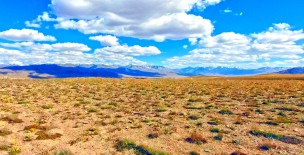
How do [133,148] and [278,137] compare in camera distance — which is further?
[278,137]

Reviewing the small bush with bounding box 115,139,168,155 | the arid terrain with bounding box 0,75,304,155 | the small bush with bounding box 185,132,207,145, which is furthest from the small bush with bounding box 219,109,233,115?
the small bush with bounding box 115,139,168,155

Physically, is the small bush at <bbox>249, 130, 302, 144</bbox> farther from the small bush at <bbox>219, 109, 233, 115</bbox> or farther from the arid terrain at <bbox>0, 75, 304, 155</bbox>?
the small bush at <bbox>219, 109, 233, 115</bbox>

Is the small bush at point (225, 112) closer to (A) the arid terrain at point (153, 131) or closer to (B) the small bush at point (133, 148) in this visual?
(A) the arid terrain at point (153, 131)

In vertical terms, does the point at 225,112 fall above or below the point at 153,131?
above

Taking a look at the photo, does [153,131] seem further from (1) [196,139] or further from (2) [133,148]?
(2) [133,148]

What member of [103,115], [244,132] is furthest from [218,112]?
[103,115]

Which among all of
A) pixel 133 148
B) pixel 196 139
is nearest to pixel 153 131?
pixel 196 139

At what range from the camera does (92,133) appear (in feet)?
62.1

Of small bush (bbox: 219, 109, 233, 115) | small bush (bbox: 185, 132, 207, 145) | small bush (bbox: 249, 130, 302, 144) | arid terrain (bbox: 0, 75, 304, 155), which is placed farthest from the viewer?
small bush (bbox: 219, 109, 233, 115)

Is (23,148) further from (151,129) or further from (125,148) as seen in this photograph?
(151,129)

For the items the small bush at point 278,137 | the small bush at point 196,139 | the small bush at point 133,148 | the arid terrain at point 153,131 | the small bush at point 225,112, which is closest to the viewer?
the small bush at point 133,148

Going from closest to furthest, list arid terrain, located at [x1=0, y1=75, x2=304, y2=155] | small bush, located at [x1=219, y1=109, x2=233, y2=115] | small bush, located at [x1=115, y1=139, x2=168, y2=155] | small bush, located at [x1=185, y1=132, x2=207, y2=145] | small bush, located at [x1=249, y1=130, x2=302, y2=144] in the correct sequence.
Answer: small bush, located at [x1=115, y1=139, x2=168, y2=155]
arid terrain, located at [x1=0, y1=75, x2=304, y2=155]
small bush, located at [x1=249, y1=130, x2=302, y2=144]
small bush, located at [x1=185, y1=132, x2=207, y2=145]
small bush, located at [x1=219, y1=109, x2=233, y2=115]

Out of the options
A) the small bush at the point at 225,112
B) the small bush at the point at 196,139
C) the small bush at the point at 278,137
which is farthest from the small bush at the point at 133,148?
the small bush at the point at 225,112

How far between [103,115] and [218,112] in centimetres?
1062
